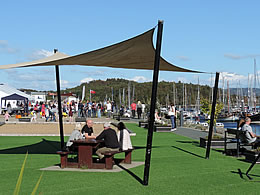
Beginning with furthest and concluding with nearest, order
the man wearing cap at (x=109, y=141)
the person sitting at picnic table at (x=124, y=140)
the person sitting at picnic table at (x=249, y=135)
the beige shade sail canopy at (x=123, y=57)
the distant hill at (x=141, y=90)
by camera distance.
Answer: the distant hill at (x=141, y=90) → the person sitting at picnic table at (x=249, y=135) → the person sitting at picnic table at (x=124, y=140) → the man wearing cap at (x=109, y=141) → the beige shade sail canopy at (x=123, y=57)

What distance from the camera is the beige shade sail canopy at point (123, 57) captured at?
786 centimetres

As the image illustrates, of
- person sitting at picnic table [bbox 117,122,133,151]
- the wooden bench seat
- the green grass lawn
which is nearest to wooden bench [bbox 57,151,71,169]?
the wooden bench seat

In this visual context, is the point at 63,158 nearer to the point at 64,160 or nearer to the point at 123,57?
the point at 64,160

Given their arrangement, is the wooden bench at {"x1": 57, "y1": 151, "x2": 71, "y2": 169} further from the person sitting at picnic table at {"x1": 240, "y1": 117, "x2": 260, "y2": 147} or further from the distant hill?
the distant hill

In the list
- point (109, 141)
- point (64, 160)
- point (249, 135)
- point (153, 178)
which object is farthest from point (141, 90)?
point (153, 178)

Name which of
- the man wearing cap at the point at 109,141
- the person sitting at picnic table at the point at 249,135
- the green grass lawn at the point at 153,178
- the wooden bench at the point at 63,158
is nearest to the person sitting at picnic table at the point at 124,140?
the man wearing cap at the point at 109,141

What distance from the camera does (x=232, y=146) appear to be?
13156 mm

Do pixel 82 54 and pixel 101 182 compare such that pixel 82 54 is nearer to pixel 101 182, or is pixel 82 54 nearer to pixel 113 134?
pixel 113 134

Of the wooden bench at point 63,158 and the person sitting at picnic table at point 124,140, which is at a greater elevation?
the person sitting at picnic table at point 124,140

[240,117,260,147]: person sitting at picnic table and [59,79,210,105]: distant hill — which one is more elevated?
[59,79,210,105]: distant hill

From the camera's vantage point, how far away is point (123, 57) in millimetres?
Result: 9219

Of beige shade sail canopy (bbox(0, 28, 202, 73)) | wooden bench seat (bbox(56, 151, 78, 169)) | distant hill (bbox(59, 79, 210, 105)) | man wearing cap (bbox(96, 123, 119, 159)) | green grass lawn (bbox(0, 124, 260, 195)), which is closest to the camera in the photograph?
green grass lawn (bbox(0, 124, 260, 195))

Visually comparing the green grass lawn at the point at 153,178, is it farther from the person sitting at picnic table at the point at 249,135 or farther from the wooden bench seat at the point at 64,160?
the person sitting at picnic table at the point at 249,135

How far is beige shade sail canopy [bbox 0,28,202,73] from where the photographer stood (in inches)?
309
